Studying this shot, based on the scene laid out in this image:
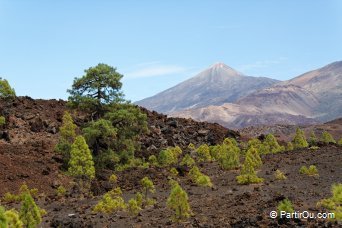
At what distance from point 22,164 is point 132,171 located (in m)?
9.22

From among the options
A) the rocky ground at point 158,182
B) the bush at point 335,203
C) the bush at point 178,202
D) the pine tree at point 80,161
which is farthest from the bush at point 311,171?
the pine tree at point 80,161

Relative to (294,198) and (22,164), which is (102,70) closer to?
(22,164)

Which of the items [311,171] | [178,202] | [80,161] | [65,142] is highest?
[65,142]

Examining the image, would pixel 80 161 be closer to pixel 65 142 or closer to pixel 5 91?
pixel 65 142

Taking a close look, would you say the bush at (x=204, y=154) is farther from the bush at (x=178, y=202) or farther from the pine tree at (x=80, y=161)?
the bush at (x=178, y=202)

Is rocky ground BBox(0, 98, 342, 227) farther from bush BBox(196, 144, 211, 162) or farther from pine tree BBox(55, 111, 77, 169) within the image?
bush BBox(196, 144, 211, 162)

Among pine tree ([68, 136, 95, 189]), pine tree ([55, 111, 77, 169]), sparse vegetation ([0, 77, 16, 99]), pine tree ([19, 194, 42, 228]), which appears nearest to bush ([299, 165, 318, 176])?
pine tree ([68, 136, 95, 189])

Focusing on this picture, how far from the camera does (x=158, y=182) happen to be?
31312 mm

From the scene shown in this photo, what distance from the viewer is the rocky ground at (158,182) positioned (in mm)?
18203

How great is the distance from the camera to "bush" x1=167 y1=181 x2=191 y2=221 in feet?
58.2

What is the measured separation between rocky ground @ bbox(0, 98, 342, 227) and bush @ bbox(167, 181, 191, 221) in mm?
410

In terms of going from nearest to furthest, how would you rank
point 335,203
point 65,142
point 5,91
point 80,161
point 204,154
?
1. point 335,203
2. point 80,161
3. point 65,142
4. point 204,154
5. point 5,91

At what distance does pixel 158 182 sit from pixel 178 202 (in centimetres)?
1351

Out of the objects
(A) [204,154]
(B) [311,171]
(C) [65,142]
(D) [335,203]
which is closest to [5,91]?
(C) [65,142]
